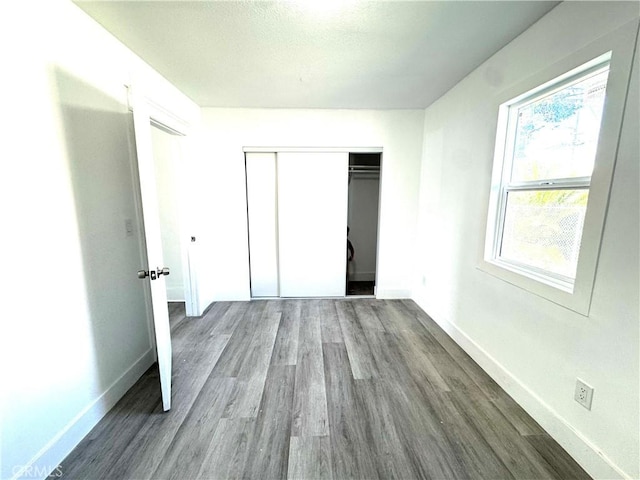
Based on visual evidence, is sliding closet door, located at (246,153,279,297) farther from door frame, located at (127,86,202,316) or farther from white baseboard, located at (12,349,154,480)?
white baseboard, located at (12,349,154,480)

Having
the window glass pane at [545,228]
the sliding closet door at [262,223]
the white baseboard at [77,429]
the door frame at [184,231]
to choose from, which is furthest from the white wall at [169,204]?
the window glass pane at [545,228]

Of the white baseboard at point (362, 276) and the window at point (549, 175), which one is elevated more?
the window at point (549, 175)

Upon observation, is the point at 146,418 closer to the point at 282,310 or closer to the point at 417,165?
the point at 282,310

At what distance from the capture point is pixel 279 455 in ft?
4.26

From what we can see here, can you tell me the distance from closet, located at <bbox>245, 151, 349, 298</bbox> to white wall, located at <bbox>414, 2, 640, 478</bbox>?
48.9 inches

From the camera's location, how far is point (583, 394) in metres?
1.26

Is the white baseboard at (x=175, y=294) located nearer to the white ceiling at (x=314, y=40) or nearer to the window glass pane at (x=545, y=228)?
the white ceiling at (x=314, y=40)

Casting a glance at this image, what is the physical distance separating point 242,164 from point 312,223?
1.15 m

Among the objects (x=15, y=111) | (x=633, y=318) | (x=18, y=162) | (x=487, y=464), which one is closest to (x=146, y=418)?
(x=18, y=162)

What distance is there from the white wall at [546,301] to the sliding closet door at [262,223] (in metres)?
2.03

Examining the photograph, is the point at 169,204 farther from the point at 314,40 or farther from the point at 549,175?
the point at 549,175

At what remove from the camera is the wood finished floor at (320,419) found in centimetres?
124

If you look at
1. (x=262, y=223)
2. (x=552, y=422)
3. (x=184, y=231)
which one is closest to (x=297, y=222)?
(x=262, y=223)

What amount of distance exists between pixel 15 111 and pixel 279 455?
2.06 meters
